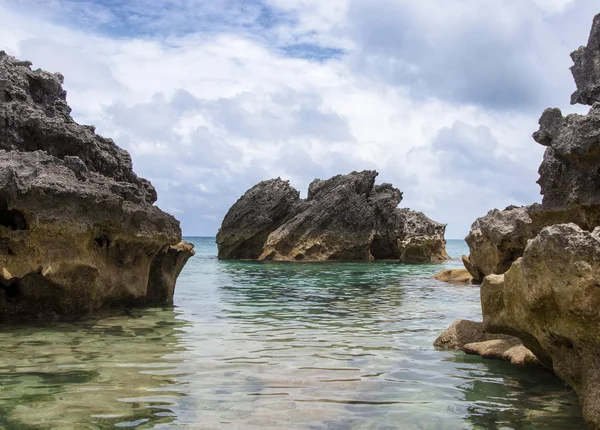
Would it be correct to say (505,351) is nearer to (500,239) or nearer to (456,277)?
(500,239)

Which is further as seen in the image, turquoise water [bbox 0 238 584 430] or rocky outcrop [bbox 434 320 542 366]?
rocky outcrop [bbox 434 320 542 366]

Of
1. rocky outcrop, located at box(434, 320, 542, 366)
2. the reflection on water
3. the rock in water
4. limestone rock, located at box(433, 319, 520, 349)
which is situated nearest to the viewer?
the reflection on water

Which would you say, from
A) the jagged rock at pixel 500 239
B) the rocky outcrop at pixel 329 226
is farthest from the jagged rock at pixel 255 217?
the jagged rock at pixel 500 239

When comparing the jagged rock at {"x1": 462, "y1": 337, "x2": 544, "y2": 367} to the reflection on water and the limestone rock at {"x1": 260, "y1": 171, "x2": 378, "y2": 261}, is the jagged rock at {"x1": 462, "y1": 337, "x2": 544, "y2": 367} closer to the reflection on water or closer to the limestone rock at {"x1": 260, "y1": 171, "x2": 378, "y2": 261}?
the reflection on water

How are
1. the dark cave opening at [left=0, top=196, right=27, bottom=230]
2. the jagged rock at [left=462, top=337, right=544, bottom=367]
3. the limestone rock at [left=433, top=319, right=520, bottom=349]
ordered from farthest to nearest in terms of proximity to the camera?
the dark cave opening at [left=0, top=196, right=27, bottom=230] < the limestone rock at [left=433, top=319, right=520, bottom=349] < the jagged rock at [left=462, top=337, right=544, bottom=367]

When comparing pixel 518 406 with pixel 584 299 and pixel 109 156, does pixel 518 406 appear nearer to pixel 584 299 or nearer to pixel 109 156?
pixel 584 299

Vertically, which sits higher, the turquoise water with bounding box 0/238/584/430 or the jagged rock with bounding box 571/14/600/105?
the jagged rock with bounding box 571/14/600/105

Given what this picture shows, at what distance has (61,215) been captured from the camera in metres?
10.6

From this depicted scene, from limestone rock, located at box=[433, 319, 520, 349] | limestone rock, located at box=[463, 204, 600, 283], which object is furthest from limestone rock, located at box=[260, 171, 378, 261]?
limestone rock, located at box=[433, 319, 520, 349]

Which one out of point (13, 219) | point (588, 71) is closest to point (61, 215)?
point (13, 219)

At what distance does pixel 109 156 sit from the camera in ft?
45.2

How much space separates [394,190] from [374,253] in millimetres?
5750

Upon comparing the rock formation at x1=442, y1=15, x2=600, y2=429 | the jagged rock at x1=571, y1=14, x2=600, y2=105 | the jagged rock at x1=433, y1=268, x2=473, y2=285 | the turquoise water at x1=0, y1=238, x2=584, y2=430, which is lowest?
the turquoise water at x1=0, y1=238, x2=584, y2=430

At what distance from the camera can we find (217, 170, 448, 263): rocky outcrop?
44812 millimetres
